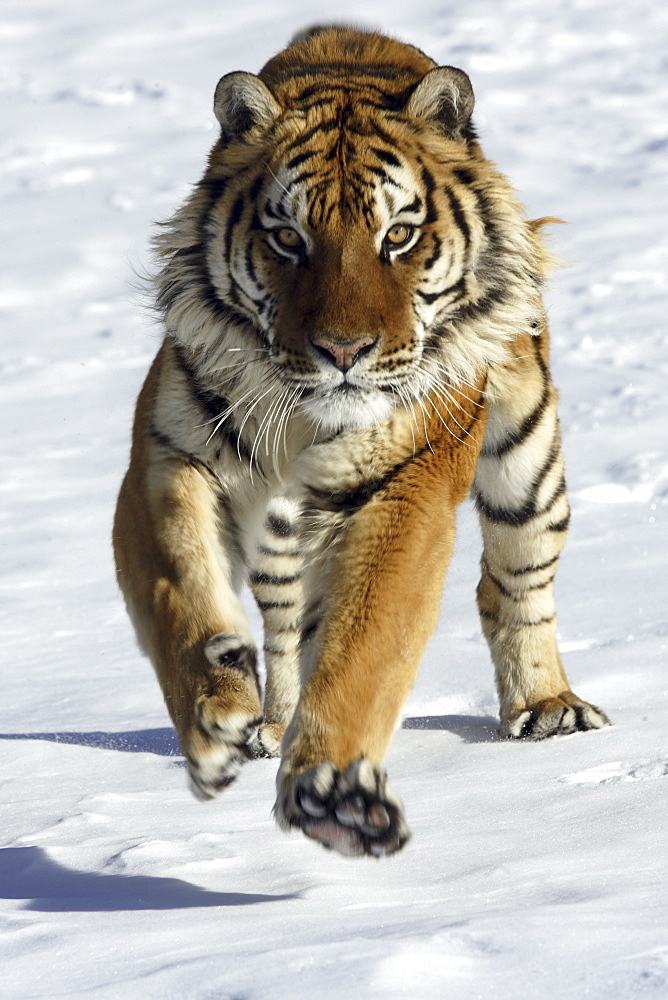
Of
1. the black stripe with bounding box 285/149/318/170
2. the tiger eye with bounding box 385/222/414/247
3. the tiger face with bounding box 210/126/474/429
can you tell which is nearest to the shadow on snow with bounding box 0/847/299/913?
the tiger face with bounding box 210/126/474/429

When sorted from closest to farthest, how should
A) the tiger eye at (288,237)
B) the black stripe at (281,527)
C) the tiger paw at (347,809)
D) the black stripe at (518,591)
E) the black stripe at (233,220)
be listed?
the tiger paw at (347,809)
the tiger eye at (288,237)
the black stripe at (233,220)
the black stripe at (518,591)
the black stripe at (281,527)

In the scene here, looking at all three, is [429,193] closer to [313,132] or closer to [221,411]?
[313,132]

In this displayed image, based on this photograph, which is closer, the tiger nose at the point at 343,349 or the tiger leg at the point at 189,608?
the tiger leg at the point at 189,608

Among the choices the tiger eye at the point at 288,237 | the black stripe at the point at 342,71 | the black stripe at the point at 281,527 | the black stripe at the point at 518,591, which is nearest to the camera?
the tiger eye at the point at 288,237

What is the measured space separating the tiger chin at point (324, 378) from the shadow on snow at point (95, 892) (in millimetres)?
197

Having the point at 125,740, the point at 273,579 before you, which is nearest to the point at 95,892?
the point at 125,740

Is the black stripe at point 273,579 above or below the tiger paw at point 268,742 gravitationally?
above

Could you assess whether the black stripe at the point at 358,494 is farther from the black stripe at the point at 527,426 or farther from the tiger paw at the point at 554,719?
the tiger paw at the point at 554,719

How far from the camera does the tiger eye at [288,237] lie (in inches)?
107

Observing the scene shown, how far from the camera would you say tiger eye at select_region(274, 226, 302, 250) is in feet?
8.91

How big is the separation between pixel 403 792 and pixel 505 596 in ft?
3.15

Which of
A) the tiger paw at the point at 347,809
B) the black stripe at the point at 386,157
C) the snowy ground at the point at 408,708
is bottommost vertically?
the snowy ground at the point at 408,708

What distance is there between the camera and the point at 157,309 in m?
3.15

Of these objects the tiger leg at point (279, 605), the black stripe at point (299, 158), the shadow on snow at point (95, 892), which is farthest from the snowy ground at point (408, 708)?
the black stripe at point (299, 158)
